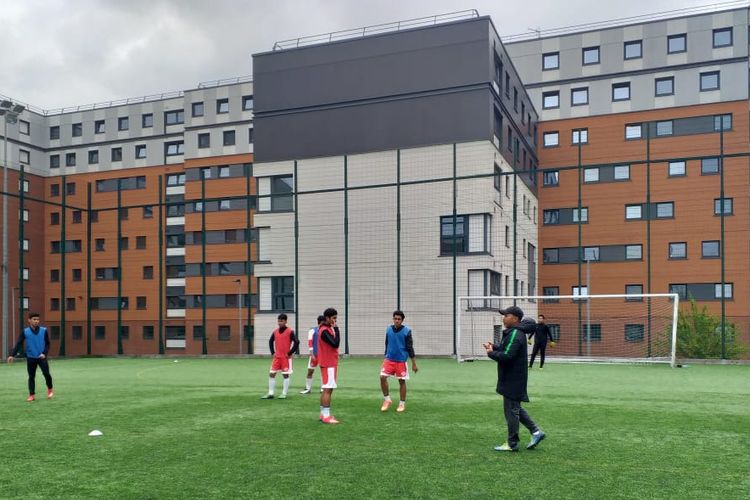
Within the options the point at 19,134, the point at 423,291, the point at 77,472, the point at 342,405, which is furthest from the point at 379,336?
the point at 19,134

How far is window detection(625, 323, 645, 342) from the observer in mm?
30484

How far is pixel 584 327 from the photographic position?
30.2 meters

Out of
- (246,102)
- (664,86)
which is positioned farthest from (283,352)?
(246,102)

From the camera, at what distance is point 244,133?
209 feet

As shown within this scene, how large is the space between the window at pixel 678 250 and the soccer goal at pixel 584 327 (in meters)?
16.1

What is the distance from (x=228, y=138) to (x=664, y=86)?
128ft

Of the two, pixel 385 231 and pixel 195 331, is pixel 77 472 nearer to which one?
pixel 385 231

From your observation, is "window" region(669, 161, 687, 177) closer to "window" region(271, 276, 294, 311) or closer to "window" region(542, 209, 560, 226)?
"window" region(542, 209, 560, 226)

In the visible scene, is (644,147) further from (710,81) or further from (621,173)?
(710,81)

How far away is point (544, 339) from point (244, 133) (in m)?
48.5

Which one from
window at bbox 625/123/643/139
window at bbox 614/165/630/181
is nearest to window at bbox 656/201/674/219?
window at bbox 614/165/630/181

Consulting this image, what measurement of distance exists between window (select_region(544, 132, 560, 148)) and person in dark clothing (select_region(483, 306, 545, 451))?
4891cm

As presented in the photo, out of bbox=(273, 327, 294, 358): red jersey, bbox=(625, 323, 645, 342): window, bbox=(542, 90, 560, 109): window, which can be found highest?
bbox=(542, 90, 560, 109): window

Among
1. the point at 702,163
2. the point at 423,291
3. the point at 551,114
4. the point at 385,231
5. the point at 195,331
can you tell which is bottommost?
the point at 195,331
